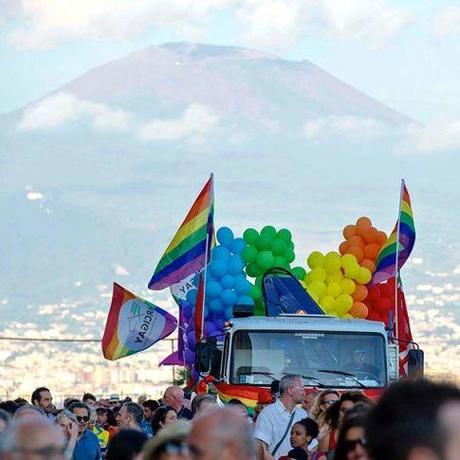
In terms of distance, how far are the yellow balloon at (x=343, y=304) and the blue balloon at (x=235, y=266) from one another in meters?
1.63

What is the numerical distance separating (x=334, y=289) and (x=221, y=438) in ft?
63.6

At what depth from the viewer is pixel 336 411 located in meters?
9.22

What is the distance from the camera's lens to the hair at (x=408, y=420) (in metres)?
3.78

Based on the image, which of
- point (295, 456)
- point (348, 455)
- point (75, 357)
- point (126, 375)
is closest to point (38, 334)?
point (75, 357)

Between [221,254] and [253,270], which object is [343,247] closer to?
[253,270]

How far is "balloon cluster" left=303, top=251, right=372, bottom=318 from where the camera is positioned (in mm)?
24406

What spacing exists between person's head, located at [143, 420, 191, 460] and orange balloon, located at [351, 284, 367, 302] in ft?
63.5

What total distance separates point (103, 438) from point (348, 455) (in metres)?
12.9

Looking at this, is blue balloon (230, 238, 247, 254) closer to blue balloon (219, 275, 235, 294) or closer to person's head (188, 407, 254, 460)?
blue balloon (219, 275, 235, 294)

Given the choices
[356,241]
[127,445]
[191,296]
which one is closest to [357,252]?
[356,241]

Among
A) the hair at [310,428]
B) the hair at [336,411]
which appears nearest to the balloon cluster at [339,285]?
the hair at [310,428]

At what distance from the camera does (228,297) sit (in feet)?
81.5

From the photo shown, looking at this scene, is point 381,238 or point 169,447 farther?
point 381,238

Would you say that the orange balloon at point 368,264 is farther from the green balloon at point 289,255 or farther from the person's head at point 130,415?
the person's head at point 130,415
